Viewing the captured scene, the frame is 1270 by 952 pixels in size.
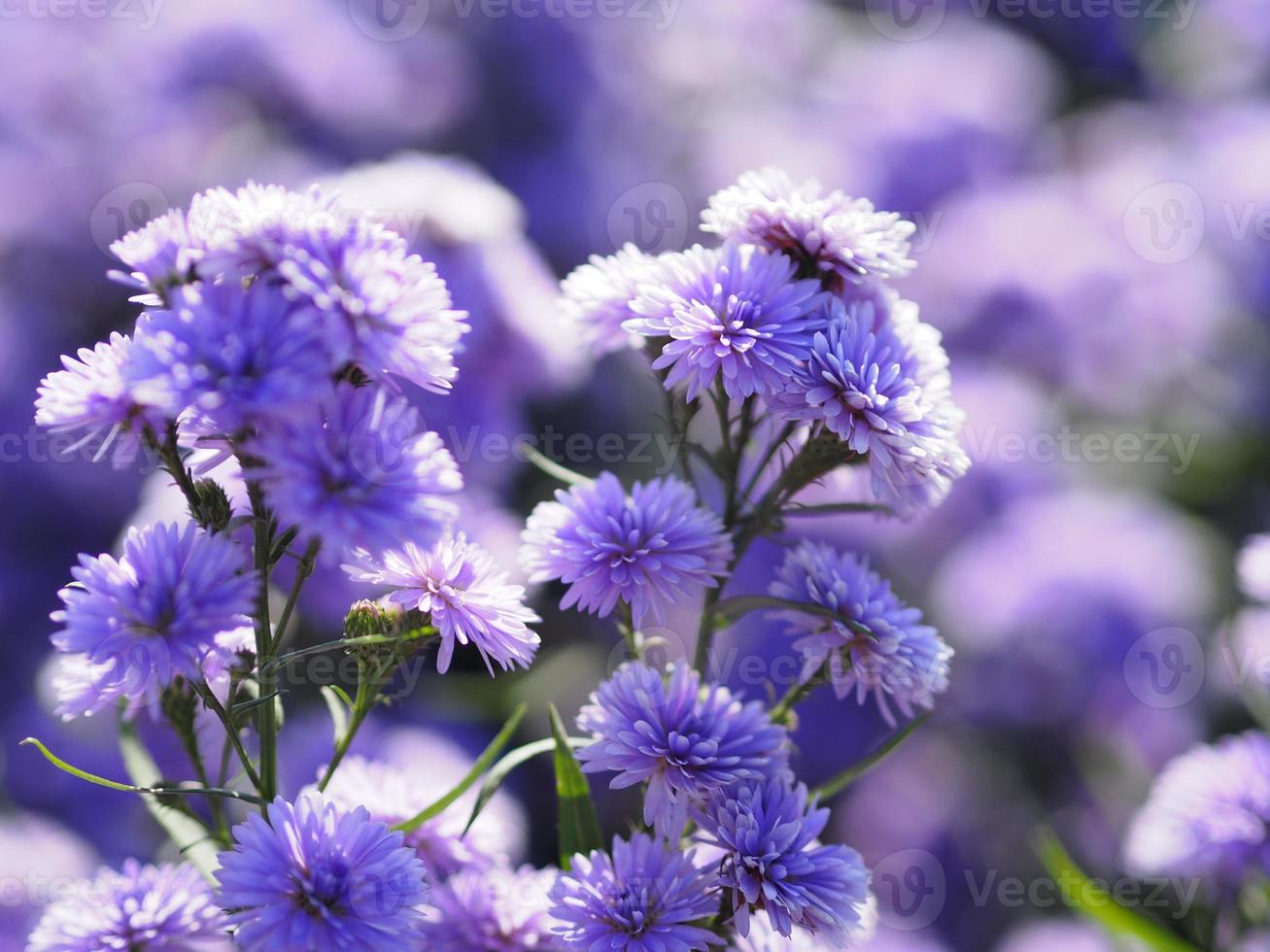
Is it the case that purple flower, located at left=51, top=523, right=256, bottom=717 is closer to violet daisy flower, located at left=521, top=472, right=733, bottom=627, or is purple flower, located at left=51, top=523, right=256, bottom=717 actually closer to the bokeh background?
violet daisy flower, located at left=521, top=472, right=733, bottom=627

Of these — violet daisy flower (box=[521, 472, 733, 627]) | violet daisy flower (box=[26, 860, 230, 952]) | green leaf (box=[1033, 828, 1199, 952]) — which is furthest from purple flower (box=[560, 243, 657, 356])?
green leaf (box=[1033, 828, 1199, 952])

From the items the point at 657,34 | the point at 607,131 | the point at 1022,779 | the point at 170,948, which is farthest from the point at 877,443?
the point at 657,34

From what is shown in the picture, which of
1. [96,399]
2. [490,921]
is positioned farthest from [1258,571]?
[96,399]

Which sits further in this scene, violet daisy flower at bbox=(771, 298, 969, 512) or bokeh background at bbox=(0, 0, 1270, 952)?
bokeh background at bbox=(0, 0, 1270, 952)

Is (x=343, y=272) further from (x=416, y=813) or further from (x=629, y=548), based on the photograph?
(x=416, y=813)

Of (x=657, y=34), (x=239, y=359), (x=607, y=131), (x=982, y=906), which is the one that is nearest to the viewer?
(x=239, y=359)

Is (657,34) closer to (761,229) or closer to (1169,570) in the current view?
(1169,570)
